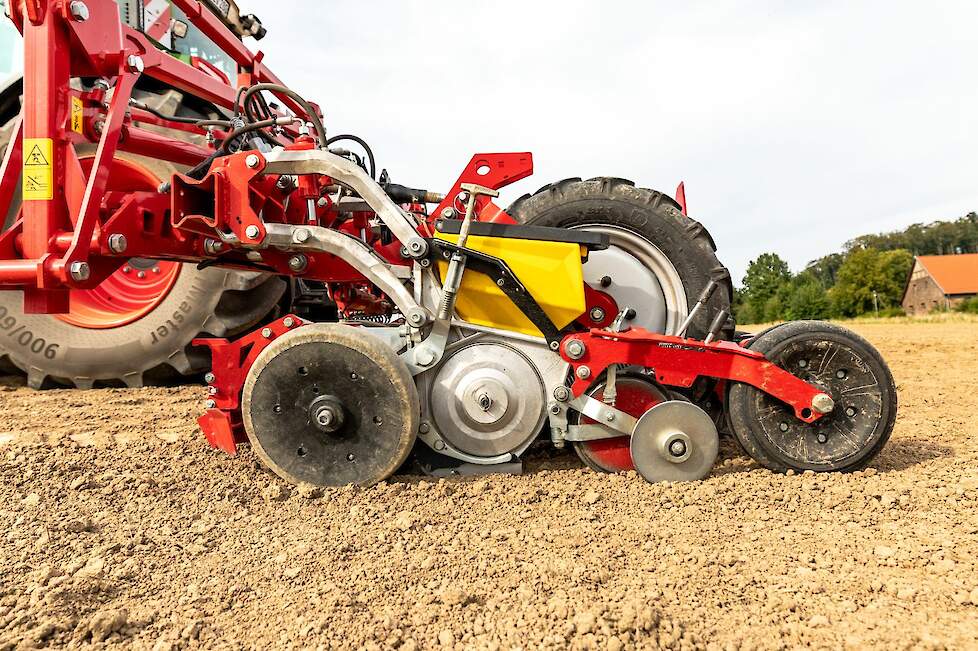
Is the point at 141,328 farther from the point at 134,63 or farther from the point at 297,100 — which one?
the point at 297,100

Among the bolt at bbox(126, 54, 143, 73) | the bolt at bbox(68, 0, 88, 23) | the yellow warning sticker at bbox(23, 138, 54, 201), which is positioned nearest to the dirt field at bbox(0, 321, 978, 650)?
the yellow warning sticker at bbox(23, 138, 54, 201)

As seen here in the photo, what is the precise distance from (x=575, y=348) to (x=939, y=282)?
5071 centimetres

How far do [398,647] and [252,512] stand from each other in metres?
Answer: 1.08

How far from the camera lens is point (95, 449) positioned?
2.96 m

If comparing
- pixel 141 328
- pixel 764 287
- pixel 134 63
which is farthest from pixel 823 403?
pixel 764 287

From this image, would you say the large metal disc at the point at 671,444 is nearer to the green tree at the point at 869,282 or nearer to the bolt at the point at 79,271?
the bolt at the point at 79,271

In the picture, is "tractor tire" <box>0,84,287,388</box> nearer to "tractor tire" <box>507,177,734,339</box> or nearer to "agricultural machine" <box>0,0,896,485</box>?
"agricultural machine" <box>0,0,896,485</box>

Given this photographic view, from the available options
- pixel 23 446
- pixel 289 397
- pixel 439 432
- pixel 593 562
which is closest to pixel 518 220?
pixel 439 432

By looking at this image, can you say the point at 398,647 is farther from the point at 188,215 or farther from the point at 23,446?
the point at 23,446

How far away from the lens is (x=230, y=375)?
275 centimetres

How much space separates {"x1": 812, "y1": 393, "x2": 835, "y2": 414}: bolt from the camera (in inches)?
98.2

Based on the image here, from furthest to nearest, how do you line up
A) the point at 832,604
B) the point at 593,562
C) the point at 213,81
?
1. the point at 213,81
2. the point at 593,562
3. the point at 832,604

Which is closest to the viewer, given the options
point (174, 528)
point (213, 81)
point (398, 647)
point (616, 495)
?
point (398, 647)

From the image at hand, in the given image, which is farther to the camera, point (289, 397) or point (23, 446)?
point (23, 446)
